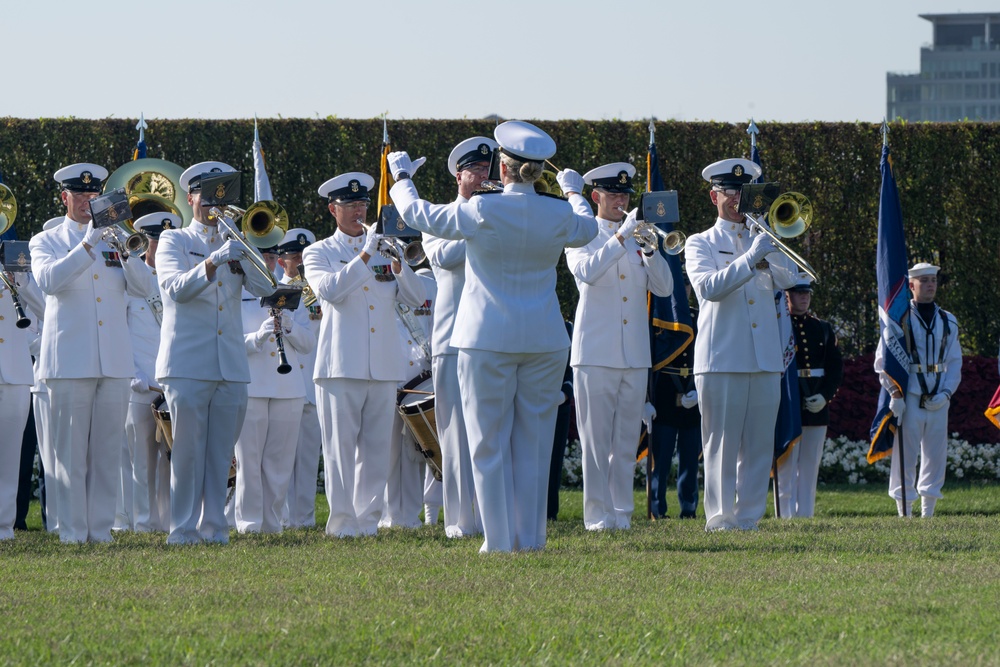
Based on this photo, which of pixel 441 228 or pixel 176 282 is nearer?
pixel 441 228

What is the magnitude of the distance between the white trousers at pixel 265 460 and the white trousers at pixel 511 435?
333 centimetres

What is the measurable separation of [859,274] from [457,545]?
10741 millimetres

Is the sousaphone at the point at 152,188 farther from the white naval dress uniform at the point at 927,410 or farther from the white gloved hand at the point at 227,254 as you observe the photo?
the white naval dress uniform at the point at 927,410

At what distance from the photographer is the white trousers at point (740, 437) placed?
33.8 feet

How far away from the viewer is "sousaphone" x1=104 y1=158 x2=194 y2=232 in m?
11.4

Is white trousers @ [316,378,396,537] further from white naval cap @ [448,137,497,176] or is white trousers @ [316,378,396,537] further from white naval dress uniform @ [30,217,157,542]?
white naval cap @ [448,137,497,176]

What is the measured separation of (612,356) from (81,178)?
3657mm

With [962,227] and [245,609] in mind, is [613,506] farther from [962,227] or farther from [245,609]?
[962,227]

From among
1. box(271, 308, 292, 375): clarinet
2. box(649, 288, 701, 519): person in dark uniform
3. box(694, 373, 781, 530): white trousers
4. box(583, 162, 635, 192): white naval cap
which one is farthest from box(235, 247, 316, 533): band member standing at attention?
box(649, 288, 701, 519): person in dark uniform

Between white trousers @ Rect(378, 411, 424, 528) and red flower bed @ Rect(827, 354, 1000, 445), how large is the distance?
24.6ft

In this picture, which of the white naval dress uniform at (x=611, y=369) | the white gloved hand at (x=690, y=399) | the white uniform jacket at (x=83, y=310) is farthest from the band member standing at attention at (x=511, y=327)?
the white gloved hand at (x=690, y=399)

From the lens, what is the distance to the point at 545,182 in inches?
409

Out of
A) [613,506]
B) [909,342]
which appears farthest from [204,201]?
[909,342]

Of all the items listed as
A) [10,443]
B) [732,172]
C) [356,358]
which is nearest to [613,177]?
[732,172]
